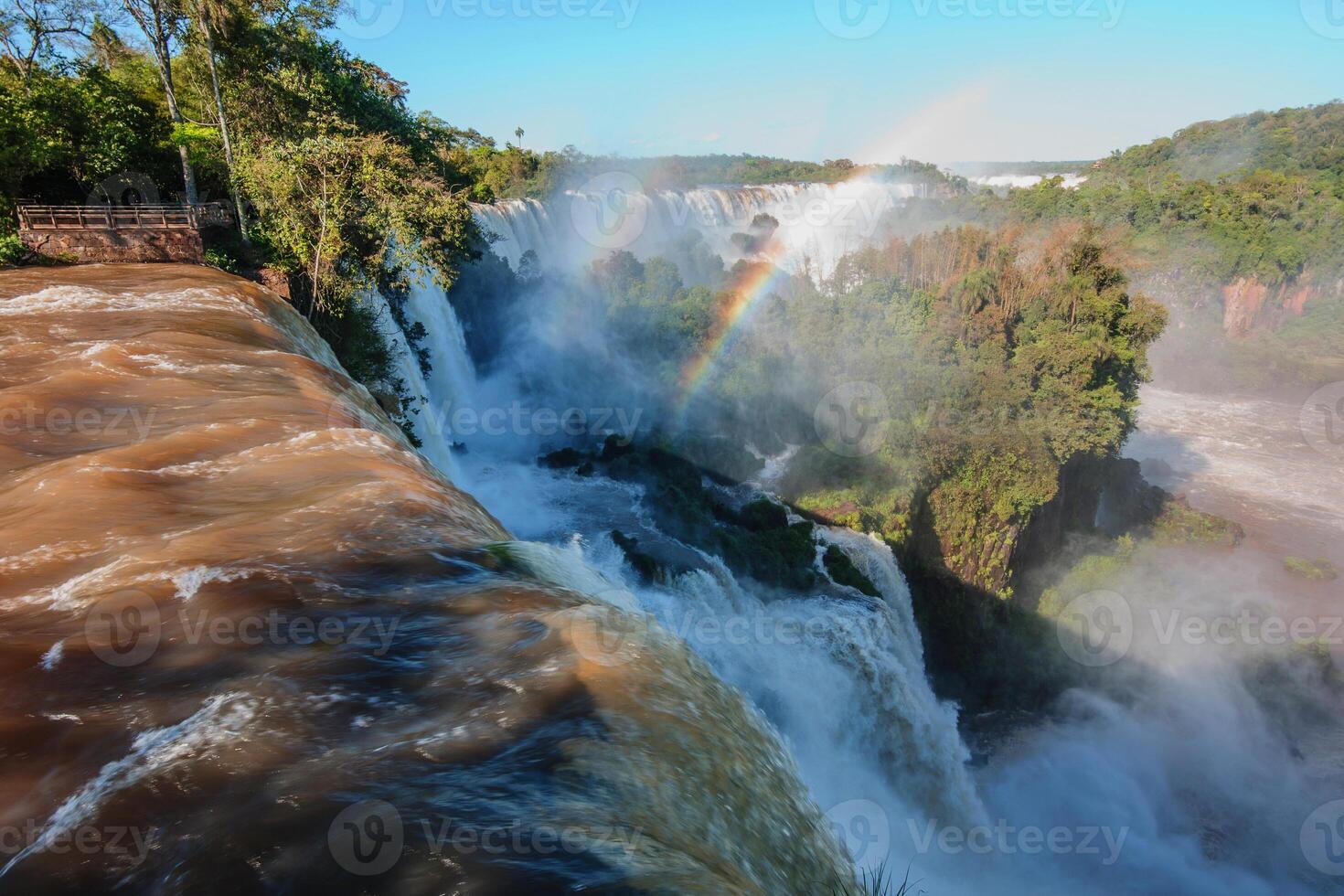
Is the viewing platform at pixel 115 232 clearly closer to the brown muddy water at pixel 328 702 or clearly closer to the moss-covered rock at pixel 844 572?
the brown muddy water at pixel 328 702

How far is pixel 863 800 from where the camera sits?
1126 cm

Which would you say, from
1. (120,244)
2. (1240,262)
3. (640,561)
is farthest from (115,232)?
(1240,262)

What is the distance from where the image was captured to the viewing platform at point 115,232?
13.2m

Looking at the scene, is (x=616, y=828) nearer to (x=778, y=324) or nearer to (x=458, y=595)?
(x=458, y=595)

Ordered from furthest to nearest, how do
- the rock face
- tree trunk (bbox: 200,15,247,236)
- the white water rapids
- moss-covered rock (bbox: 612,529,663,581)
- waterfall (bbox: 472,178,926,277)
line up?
the rock face
waterfall (bbox: 472,178,926,277)
tree trunk (bbox: 200,15,247,236)
moss-covered rock (bbox: 612,529,663,581)
the white water rapids

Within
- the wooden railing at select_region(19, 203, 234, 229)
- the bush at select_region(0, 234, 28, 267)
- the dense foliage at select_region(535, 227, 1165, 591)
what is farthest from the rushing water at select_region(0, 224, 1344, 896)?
the dense foliage at select_region(535, 227, 1165, 591)

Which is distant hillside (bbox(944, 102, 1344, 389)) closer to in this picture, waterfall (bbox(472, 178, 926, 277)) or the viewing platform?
waterfall (bbox(472, 178, 926, 277))

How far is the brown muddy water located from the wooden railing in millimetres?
8932

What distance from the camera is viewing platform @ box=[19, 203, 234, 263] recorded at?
43.3 ft

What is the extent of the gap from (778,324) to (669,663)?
24.7 metres

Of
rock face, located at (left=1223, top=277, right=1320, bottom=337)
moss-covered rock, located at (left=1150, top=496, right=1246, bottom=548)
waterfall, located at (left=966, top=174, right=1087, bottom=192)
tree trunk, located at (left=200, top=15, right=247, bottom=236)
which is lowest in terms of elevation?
moss-covered rock, located at (left=1150, top=496, right=1246, bottom=548)

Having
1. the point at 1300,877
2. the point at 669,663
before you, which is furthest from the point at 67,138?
the point at 1300,877

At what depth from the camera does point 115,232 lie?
13.7 m

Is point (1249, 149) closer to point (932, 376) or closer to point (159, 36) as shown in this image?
point (932, 376)
